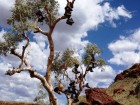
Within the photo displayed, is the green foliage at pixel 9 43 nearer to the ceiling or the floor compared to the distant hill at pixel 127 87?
nearer to the floor

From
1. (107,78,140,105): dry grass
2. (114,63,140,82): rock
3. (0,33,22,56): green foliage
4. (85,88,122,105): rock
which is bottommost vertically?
(0,33,22,56): green foliage

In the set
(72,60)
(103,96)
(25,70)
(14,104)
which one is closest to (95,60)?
(72,60)

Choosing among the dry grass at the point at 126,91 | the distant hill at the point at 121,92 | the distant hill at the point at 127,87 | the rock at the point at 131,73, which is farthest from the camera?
the rock at the point at 131,73

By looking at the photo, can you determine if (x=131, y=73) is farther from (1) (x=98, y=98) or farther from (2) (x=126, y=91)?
(1) (x=98, y=98)

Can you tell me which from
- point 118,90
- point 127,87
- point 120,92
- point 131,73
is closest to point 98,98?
point 120,92

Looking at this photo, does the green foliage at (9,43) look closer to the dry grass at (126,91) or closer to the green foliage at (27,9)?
the green foliage at (27,9)

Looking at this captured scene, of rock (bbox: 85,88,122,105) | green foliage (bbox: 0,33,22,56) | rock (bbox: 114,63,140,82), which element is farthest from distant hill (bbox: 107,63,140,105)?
green foliage (bbox: 0,33,22,56)

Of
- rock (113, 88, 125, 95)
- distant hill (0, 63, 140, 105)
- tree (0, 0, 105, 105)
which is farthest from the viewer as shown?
rock (113, 88, 125, 95)

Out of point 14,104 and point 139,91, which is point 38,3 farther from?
point 139,91

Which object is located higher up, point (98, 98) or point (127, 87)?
point (127, 87)

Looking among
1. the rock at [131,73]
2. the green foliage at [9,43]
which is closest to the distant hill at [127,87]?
the rock at [131,73]

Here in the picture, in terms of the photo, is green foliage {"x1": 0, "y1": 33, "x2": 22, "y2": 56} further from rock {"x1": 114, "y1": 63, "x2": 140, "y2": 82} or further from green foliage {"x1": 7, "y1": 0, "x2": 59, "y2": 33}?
rock {"x1": 114, "y1": 63, "x2": 140, "y2": 82}

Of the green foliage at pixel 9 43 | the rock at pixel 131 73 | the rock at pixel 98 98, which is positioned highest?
the rock at pixel 131 73

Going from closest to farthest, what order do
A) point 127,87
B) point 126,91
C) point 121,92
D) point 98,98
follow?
1. point 98,98
2. point 126,91
3. point 121,92
4. point 127,87
